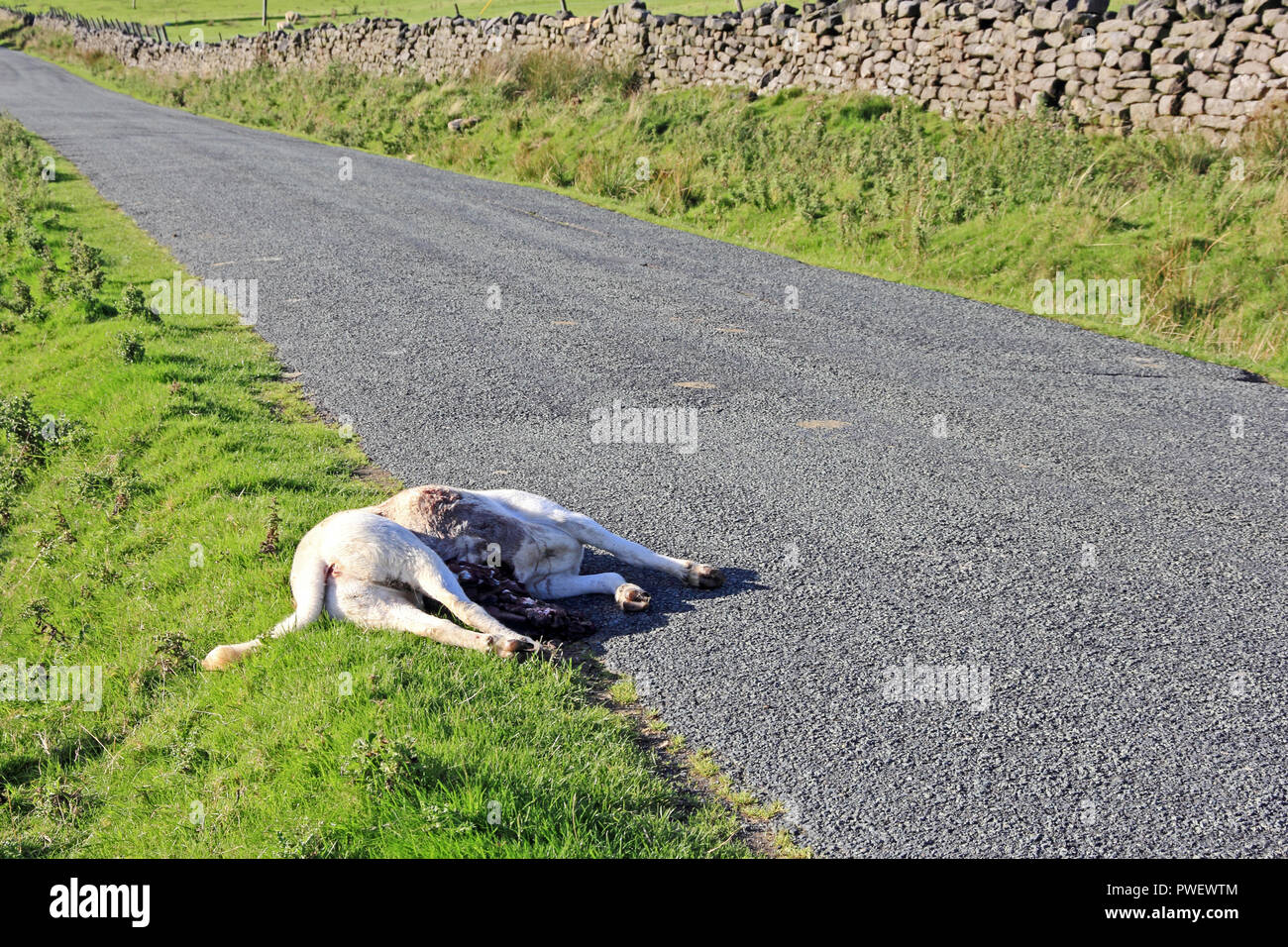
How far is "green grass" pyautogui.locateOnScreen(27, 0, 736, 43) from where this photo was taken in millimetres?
46531

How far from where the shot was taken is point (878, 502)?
6656 mm

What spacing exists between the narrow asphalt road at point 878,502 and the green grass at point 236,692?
550 mm

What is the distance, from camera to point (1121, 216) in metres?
13.5

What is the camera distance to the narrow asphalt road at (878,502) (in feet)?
12.9

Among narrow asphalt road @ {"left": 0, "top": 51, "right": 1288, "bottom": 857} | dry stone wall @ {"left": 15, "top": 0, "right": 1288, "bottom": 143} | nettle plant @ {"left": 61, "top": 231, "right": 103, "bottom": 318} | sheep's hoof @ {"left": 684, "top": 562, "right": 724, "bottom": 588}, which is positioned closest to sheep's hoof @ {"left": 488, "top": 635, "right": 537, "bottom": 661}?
narrow asphalt road @ {"left": 0, "top": 51, "right": 1288, "bottom": 857}

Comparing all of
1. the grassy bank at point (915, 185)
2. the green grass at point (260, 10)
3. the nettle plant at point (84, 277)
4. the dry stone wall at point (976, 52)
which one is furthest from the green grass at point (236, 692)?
the green grass at point (260, 10)

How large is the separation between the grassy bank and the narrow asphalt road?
1588 mm

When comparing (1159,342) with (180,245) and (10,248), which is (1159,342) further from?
(10,248)

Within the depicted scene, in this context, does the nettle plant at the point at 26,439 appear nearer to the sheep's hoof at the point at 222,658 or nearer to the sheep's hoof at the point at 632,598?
the sheep's hoof at the point at 222,658

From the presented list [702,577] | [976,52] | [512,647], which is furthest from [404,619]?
[976,52]

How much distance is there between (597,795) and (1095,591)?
118 inches

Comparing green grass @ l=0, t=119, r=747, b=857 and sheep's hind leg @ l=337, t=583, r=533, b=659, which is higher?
sheep's hind leg @ l=337, t=583, r=533, b=659

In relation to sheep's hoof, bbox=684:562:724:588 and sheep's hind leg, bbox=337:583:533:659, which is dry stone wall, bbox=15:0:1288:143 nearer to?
sheep's hoof, bbox=684:562:724:588

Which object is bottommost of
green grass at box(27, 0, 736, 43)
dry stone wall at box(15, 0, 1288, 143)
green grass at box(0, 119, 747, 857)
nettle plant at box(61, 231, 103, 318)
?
green grass at box(0, 119, 747, 857)
